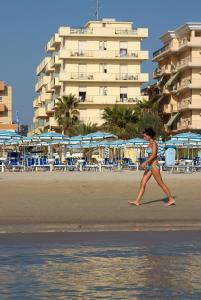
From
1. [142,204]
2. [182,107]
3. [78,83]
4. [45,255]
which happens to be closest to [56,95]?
[78,83]

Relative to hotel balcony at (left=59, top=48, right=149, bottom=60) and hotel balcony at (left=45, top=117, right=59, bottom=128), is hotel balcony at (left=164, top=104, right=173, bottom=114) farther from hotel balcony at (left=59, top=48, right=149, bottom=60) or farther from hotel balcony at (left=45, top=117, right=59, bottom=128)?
hotel balcony at (left=45, top=117, right=59, bottom=128)

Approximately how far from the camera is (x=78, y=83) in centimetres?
8844

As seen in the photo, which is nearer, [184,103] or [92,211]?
[92,211]

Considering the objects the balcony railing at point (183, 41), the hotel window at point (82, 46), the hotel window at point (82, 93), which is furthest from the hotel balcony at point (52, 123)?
the balcony railing at point (183, 41)

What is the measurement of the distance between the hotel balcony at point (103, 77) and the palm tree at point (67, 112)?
245 cm

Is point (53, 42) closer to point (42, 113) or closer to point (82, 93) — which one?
point (42, 113)

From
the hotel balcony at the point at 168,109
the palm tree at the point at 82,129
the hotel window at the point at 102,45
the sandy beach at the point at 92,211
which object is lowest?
the sandy beach at the point at 92,211

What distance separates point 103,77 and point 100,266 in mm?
79952

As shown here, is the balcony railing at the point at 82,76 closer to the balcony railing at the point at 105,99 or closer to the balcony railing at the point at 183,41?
the balcony railing at the point at 105,99

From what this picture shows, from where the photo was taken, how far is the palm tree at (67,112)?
283 feet

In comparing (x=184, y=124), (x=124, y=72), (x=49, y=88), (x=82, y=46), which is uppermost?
(x=82, y=46)

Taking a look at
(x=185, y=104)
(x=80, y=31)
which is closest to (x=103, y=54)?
(x=80, y=31)

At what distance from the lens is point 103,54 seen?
87.8 m

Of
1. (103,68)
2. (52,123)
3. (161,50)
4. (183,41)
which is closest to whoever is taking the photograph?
(183,41)
